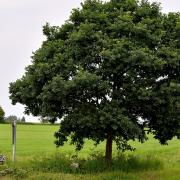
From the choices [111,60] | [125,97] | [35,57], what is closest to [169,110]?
[125,97]

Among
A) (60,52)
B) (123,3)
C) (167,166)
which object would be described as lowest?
(167,166)

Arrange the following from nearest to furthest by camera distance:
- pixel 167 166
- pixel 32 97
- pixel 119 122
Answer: pixel 119 122 → pixel 32 97 → pixel 167 166

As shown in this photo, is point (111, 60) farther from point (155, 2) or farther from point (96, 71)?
point (155, 2)

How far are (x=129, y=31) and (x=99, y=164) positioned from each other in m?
6.12

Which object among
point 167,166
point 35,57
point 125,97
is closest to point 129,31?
point 125,97

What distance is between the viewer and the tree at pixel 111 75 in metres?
21.6

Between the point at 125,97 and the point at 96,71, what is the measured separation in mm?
1623

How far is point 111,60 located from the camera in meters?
21.6

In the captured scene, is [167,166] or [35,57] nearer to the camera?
[35,57]

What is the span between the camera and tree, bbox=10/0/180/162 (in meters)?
21.6

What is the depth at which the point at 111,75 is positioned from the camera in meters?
22.7

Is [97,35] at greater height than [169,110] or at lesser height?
greater

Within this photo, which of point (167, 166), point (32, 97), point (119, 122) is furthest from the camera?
point (167, 166)

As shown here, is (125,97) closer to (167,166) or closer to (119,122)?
(119,122)
